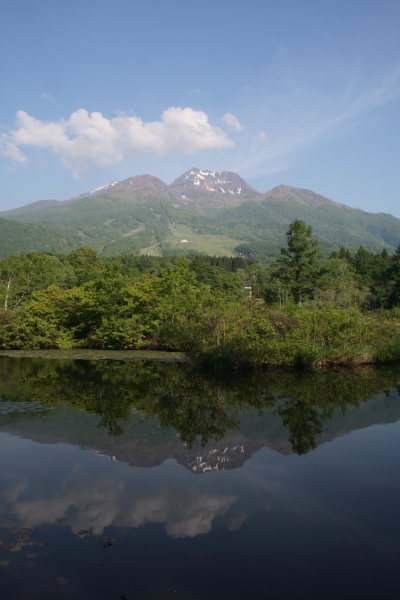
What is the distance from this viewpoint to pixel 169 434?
34.4 ft

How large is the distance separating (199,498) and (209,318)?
47.0 ft

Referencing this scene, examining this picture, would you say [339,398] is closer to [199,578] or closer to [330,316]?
[330,316]

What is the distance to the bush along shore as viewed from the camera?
20.6 meters

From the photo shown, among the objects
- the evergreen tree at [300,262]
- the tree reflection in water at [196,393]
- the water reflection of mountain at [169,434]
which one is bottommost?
the tree reflection in water at [196,393]

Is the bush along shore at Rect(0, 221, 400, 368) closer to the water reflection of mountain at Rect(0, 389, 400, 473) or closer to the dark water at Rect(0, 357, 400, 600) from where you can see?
the dark water at Rect(0, 357, 400, 600)

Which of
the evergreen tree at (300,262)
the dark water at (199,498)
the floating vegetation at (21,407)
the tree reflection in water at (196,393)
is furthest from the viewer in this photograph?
the evergreen tree at (300,262)

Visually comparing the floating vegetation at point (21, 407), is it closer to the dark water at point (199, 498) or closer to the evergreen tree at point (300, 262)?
the dark water at point (199, 498)

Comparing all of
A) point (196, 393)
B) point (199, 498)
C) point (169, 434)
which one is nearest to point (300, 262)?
point (196, 393)

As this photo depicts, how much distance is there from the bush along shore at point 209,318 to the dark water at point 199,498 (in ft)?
21.1

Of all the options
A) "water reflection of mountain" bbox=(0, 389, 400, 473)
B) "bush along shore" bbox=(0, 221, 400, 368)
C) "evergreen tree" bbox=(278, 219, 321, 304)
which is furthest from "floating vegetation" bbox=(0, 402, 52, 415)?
"evergreen tree" bbox=(278, 219, 321, 304)

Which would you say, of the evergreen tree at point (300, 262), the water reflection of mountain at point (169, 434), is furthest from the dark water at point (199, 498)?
the evergreen tree at point (300, 262)

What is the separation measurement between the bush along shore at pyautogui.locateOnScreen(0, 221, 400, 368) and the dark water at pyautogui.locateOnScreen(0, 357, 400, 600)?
6417 millimetres

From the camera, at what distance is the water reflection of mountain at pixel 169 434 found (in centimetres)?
913

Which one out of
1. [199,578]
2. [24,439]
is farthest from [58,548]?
[24,439]
